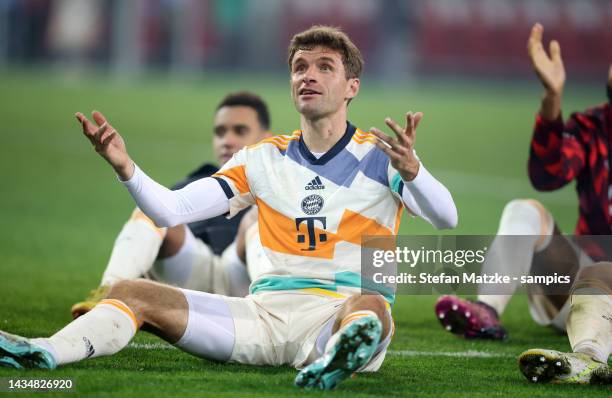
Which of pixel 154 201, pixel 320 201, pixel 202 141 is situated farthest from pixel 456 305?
pixel 202 141

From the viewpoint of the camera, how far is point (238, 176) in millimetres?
5277

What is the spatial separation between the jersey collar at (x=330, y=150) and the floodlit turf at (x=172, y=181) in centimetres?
93

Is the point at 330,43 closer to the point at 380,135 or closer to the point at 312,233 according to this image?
the point at 380,135

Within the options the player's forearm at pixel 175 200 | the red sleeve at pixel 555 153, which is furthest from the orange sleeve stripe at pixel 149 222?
the red sleeve at pixel 555 153

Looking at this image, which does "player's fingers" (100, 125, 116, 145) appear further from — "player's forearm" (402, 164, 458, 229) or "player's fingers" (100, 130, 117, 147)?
"player's forearm" (402, 164, 458, 229)

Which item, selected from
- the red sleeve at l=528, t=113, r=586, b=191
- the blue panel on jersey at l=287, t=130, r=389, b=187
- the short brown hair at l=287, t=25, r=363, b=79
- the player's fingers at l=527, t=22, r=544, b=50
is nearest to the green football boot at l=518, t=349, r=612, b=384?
the blue panel on jersey at l=287, t=130, r=389, b=187

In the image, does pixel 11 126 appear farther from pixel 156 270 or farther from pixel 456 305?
pixel 456 305

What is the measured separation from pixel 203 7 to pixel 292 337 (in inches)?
1003

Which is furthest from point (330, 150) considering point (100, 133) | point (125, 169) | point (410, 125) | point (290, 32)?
point (290, 32)

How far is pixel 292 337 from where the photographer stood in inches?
199

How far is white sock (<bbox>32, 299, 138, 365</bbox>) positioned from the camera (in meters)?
4.65

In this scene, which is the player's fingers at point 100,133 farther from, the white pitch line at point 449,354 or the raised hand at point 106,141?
the white pitch line at point 449,354

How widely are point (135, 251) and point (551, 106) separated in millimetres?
2343

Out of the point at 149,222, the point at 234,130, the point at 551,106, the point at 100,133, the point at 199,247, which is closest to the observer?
the point at 100,133
